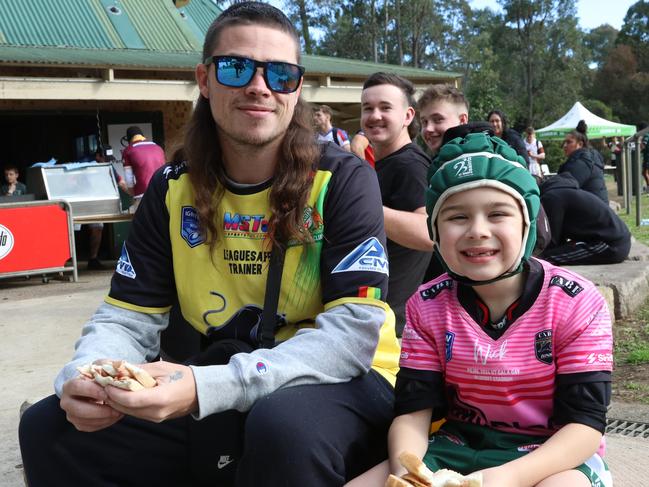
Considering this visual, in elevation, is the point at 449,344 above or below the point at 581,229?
below

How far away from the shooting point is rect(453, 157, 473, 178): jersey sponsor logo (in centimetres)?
188

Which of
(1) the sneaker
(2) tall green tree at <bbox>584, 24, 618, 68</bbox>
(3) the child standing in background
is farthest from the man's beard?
(2) tall green tree at <bbox>584, 24, 618, 68</bbox>

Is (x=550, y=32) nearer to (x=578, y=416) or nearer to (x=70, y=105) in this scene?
(x=70, y=105)

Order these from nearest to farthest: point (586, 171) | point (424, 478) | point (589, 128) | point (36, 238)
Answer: point (424, 478)
point (586, 171)
point (36, 238)
point (589, 128)

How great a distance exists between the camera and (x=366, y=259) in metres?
2.17

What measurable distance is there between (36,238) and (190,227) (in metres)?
7.65

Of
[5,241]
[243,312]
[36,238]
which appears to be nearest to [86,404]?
[243,312]

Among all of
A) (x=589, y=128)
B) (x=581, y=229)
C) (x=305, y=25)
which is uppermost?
(x=305, y=25)

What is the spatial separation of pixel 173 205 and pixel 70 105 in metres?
11.5

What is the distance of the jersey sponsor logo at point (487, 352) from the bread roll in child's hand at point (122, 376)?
770 mm

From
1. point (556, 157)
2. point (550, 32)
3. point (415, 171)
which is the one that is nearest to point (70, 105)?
point (415, 171)

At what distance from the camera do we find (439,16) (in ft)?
167

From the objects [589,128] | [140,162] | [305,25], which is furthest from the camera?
[305,25]

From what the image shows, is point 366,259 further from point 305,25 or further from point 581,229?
point 305,25
